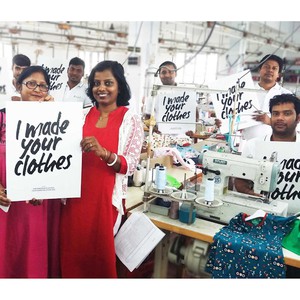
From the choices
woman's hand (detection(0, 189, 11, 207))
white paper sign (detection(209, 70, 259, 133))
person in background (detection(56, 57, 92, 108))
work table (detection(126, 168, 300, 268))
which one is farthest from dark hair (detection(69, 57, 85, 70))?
woman's hand (detection(0, 189, 11, 207))

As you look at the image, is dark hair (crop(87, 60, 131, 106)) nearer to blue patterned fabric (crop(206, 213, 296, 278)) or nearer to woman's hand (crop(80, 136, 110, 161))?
woman's hand (crop(80, 136, 110, 161))

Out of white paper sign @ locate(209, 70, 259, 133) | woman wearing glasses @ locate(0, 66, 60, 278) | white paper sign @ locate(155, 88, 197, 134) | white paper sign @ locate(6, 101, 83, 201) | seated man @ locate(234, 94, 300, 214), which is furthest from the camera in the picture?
white paper sign @ locate(155, 88, 197, 134)

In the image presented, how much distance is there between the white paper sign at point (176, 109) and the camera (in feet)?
9.57

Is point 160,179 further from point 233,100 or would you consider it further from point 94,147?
point 233,100

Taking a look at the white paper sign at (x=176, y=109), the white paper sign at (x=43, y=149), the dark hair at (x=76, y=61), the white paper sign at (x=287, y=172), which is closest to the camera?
the white paper sign at (x=43, y=149)

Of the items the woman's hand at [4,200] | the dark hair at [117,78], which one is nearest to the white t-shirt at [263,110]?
the dark hair at [117,78]

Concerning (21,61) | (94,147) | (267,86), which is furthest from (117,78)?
(21,61)

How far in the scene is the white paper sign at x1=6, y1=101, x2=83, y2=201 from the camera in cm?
148

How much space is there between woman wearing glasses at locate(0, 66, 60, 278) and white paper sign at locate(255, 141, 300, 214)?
1.22 metres

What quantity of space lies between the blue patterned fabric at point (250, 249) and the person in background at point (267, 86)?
1.16 m

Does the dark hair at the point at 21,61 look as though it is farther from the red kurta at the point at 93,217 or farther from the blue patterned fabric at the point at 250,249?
the blue patterned fabric at the point at 250,249

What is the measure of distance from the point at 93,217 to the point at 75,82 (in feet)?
5.98
